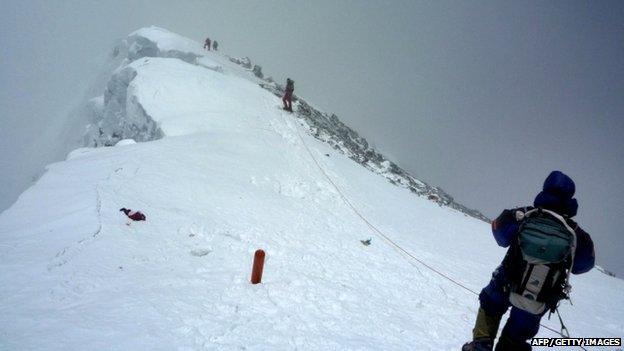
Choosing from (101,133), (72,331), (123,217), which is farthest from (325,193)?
(101,133)

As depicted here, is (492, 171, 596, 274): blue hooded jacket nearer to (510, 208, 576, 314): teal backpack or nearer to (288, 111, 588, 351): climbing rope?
(510, 208, 576, 314): teal backpack

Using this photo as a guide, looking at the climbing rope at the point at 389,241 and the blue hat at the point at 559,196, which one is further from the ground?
the blue hat at the point at 559,196

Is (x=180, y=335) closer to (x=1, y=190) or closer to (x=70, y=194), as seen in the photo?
(x=70, y=194)

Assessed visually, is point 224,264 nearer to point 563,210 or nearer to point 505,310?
point 505,310

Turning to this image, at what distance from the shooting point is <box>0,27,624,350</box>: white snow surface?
484 centimetres

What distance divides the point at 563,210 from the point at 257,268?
15.6 feet

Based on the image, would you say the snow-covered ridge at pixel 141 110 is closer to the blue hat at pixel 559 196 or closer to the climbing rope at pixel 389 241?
the climbing rope at pixel 389 241

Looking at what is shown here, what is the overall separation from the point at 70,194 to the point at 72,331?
203 inches

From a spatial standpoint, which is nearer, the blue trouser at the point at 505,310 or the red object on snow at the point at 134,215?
the blue trouser at the point at 505,310

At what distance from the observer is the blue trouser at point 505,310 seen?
3.90 meters

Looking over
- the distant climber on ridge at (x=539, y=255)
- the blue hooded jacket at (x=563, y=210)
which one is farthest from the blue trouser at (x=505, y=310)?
the blue hooded jacket at (x=563, y=210)

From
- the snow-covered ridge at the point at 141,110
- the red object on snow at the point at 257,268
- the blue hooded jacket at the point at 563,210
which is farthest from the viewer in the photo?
the snow-covered ridge at the point at 141,110

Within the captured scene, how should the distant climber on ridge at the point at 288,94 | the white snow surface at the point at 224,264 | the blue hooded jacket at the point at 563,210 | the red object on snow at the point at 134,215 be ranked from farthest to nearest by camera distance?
the distant climber on ridge at the point at 288,94 → the red object on snow at the point at 134,215 → the white snow surface at the point at 224,264 → the blue hooded jacket at the point at 563,210

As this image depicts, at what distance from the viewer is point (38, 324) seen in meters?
4.34
